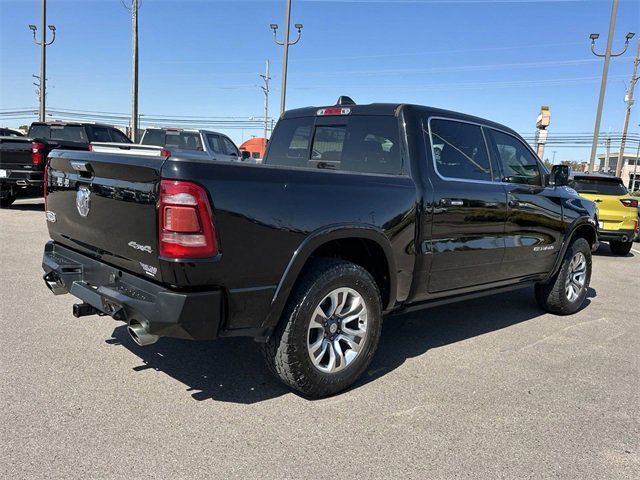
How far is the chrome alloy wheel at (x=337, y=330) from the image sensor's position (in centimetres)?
346

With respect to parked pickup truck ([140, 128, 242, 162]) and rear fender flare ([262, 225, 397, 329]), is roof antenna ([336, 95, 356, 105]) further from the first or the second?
parked pickup truck ([140, 128, 242, 162])

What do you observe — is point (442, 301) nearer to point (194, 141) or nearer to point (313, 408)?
point (313, 408)

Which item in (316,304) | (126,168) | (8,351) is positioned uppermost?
(126,168)

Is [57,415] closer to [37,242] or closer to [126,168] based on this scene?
[126,168]

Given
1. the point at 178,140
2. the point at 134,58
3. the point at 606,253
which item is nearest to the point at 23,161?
the point at 178,140

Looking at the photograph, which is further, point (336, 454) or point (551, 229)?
point (551, 229)

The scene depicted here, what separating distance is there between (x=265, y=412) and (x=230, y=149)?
43.5ft

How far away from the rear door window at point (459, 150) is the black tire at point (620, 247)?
7967mm

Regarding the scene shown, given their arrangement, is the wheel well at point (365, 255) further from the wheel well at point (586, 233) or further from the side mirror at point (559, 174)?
the wheel well at point (586, 233)

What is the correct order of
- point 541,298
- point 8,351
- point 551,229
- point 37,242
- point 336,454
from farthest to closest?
point 37,242 < point 541,298 < point 551,229 < point 8,351 < point 336,454

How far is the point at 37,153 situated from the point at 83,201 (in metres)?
9.19

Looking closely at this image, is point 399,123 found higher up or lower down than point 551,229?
higher up

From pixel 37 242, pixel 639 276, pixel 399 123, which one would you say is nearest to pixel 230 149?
pixel 37 242

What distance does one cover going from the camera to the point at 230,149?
51.8 feet
